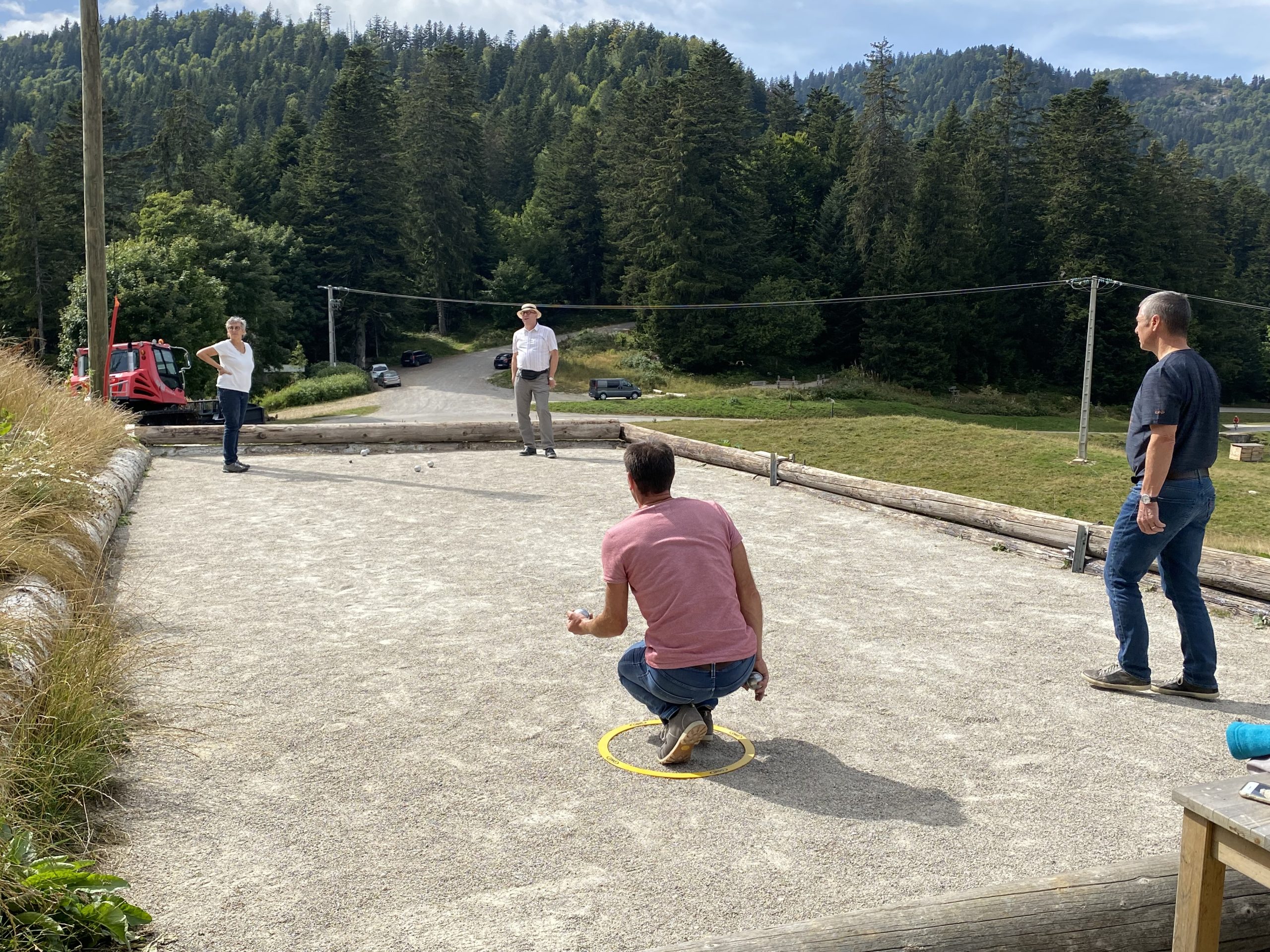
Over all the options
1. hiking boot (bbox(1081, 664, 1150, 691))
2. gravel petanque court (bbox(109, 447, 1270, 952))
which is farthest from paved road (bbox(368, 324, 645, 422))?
hiking boot (bbox(1081, 664, 1150, 691))

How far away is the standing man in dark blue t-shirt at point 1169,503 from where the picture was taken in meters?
5.13

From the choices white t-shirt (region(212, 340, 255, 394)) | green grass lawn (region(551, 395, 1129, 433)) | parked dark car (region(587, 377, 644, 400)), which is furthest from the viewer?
parked dark car (region(587, 377, 644, 400))

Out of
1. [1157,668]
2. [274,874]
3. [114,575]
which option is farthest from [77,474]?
[1157,668]

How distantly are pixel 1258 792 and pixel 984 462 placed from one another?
36212 millimetres

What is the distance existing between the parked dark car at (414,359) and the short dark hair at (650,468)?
232ft

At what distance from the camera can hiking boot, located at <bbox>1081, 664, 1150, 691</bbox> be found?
5.52 meters

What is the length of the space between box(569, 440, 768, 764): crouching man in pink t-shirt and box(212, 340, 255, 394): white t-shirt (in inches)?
376

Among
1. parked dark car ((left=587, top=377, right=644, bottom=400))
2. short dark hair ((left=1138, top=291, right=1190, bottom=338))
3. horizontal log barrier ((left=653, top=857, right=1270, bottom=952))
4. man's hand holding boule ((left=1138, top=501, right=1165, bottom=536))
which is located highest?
short dark hair ((left=1138, top=291, right=1190, bottom=338))

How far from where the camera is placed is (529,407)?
48.9 feet

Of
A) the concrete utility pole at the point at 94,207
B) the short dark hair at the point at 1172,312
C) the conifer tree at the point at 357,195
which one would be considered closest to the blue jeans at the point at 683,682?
the short dark hair at the point at 1172,312

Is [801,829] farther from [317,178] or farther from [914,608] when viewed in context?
[317,178]

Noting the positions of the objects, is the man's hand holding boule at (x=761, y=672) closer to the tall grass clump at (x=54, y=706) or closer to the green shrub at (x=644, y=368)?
the tall grass clump at (x=54, y=706)

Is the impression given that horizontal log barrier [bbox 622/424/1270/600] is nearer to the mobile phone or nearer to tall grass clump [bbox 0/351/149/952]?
the mobile phone

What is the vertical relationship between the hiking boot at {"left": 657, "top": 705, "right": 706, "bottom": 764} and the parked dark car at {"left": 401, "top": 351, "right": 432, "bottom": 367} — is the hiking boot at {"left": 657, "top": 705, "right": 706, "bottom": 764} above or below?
below
